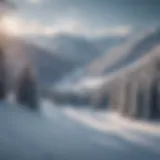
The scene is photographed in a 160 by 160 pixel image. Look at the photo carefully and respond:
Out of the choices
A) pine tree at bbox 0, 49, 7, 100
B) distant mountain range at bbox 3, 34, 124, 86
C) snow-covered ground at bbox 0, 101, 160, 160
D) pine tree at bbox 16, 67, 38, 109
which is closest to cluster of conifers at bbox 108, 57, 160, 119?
snow-covered ground at bbox 0, 101, 160, 160

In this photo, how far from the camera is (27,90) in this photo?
1.97 metres

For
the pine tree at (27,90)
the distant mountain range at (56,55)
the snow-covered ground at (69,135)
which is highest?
the distant mountain range at (56,55)

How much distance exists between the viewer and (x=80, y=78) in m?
2.00

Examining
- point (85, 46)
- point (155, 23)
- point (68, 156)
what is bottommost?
point (68, 156)

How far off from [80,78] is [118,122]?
1.07ft

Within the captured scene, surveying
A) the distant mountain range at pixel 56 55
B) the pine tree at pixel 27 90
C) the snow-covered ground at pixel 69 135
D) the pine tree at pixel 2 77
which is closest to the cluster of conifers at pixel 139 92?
the snow-covered ground at pixel 69 135

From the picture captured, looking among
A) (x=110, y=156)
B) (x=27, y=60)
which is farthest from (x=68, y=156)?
(x=27, y=60)

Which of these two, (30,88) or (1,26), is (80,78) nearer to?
(30,88)

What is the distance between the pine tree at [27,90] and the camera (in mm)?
1980

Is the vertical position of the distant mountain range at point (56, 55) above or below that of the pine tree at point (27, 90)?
above

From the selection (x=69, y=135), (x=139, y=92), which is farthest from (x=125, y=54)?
(x=69, y=135)

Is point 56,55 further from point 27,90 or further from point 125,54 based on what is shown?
point 125,54

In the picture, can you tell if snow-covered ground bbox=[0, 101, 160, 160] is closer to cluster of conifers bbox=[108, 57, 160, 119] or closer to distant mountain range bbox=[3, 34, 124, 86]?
cluster of conifers bbox=[108, 57, 160, 119]

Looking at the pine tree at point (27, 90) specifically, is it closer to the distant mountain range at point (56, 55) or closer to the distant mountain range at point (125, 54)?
the distant mountain range at point (56, 55)
